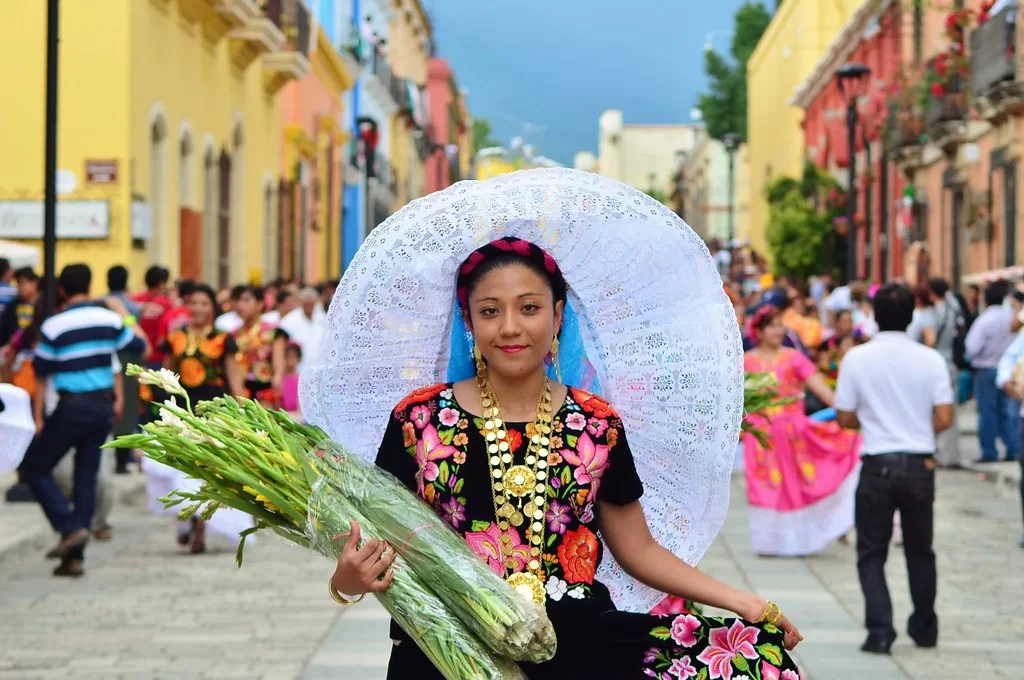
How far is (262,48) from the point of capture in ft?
98.5

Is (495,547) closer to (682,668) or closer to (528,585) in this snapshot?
(528,585)

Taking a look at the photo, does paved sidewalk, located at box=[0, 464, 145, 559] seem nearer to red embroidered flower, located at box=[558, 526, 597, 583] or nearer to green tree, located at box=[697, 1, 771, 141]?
red embroidered flower, located at box=[558, 526, 597, 583]

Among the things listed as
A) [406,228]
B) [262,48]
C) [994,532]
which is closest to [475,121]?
[262,48]

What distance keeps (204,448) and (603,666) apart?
3.36 ft

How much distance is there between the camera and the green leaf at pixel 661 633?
425cm

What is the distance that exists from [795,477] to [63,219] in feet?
35.2

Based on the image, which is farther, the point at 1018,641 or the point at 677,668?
the point at 1018,641

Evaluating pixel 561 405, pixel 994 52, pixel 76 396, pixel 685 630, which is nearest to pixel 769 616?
pixel 685 630

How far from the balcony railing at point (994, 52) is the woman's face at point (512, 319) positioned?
77.1 ft

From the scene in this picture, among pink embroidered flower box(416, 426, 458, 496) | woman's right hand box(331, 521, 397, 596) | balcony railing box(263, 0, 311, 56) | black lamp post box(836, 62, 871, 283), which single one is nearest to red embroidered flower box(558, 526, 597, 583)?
pink embroidered flower box(416, 426, 458, 496)

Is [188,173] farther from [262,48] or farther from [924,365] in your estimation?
[924,365]

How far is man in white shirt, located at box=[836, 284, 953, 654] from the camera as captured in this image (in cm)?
908

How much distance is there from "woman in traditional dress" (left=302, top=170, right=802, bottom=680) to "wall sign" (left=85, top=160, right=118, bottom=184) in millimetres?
16878

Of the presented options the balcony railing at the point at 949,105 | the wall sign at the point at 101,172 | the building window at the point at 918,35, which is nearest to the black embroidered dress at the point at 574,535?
the wall sign at the point at 101,172
